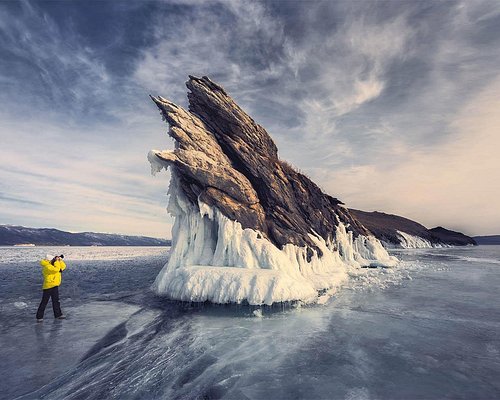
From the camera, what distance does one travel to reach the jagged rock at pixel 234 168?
62.0 feet

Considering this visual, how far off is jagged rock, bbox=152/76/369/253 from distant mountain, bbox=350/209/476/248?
9207 centimetres

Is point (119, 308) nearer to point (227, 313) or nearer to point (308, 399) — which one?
point (227, 313)

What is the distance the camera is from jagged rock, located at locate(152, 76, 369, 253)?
18891 millimetres

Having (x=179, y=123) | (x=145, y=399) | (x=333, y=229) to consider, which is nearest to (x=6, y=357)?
(x=145, y=399)

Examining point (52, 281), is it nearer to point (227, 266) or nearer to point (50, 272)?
point (50, 272)

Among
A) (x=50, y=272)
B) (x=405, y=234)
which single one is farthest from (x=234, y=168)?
(x=405, y=234)

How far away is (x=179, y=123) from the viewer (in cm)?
1967

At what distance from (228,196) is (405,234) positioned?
429 feet

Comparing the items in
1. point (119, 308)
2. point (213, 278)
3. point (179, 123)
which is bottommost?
point (119, 308)

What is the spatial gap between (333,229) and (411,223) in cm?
14952

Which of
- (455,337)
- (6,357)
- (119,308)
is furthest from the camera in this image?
(119,308)

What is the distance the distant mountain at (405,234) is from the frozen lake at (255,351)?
10247 cm

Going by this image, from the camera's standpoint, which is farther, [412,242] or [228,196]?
[412,242]

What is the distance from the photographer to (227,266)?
18.0 meters
